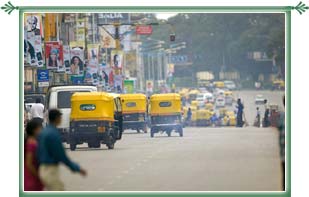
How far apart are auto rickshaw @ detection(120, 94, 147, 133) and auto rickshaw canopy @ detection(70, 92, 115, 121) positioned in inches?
663

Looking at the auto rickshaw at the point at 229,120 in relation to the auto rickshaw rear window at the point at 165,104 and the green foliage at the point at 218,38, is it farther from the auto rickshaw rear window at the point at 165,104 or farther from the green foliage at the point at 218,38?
the auto rickshaw rear window at the point at 165,104

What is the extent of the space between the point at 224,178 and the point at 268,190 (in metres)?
2.68

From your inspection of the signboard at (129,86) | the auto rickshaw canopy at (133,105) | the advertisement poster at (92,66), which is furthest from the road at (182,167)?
the signboard at (129,86)

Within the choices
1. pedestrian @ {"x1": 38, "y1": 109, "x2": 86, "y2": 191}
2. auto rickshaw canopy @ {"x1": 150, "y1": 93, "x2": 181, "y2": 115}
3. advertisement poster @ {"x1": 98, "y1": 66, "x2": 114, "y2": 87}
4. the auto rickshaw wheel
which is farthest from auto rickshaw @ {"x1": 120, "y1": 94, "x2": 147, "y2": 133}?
pedestrian @ {"x1": 38, "y1": 109, "x2": 86, "y2": 191}

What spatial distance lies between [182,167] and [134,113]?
27.1 meters

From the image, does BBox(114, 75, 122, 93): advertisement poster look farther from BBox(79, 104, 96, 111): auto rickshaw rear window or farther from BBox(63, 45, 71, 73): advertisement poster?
BBox(79, 104, 96, 111): auto rickshaw rear window

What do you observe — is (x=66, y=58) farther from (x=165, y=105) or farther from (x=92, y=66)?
(x=92, y=66)

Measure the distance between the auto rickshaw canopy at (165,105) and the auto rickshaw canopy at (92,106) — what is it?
40.6ft

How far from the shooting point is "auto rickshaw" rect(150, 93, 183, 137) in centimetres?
4841

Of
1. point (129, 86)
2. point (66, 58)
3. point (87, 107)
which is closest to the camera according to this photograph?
point (87, 107)

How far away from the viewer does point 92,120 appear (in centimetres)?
3553

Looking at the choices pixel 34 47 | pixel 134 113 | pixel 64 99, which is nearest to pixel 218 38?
pixel 134 113

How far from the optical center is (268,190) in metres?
20.7
